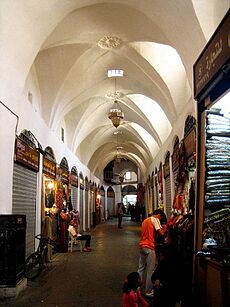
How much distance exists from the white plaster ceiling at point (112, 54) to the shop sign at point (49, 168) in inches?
44.9

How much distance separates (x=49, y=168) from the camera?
10.2 m

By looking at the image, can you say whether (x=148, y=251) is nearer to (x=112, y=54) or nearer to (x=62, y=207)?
(x=112, y=54)

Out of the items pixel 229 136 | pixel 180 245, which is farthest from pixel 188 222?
pixel 229 136

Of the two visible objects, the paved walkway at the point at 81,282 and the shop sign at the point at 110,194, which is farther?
the shop sign at the point at 110,194

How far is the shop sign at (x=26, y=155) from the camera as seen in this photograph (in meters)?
6.98

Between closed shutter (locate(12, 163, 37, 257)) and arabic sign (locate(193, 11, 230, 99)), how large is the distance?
180 inches

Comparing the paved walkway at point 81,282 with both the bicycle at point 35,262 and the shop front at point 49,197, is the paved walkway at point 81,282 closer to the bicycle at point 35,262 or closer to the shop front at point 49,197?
the bicycle at point 35,262

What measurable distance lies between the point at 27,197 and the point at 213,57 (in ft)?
19.8

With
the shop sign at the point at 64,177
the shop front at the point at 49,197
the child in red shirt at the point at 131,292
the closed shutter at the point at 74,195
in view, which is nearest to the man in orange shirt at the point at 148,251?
the child in red shirt at the point at 131,292

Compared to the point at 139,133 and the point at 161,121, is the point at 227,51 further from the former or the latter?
the point at 139,133

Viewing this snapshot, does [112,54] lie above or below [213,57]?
above

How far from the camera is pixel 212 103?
3.66 metres

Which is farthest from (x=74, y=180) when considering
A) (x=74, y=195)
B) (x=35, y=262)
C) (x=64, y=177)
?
(x=35, y=262)

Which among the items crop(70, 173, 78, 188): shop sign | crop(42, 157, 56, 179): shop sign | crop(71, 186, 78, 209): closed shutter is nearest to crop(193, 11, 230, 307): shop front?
crop(42, 157, 56, 179): shop sign
